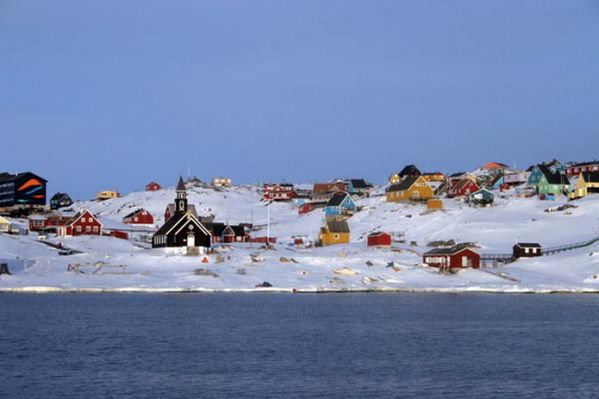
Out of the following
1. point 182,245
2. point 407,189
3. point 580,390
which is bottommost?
point 580,390

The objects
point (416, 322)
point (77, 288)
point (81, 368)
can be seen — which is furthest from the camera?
point (77, 288)

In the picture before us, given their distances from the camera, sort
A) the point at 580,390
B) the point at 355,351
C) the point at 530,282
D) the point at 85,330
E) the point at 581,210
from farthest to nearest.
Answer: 1. the point at 581,210
2. the point at 530,282
3. the point at 85,330
4. the point at 355,351
5. the point at 580,390

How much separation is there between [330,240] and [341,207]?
95.6 ft

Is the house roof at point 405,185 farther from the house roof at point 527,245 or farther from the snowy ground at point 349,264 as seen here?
the house roof at point 527,245

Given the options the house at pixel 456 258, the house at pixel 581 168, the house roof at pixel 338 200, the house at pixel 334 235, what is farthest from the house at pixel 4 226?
the house at pixel 581 168

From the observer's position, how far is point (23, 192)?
17088 cm

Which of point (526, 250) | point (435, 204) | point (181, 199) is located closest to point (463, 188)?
point (435, 204)

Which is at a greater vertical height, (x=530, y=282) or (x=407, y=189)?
(x=407, y=189)

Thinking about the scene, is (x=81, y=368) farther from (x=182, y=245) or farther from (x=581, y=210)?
(x=581, y=210)

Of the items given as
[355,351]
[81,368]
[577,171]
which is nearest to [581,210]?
[577,171]

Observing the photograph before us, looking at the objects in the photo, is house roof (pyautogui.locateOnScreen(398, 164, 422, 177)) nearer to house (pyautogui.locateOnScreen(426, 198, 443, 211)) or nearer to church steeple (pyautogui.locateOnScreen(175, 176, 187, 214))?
house (pyautogui.locateOnScreen(426, 198, 443, 211))

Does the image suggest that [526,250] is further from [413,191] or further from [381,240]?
[413,191]

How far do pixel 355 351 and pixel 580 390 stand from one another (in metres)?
13.7

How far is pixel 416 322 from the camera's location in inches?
2514
